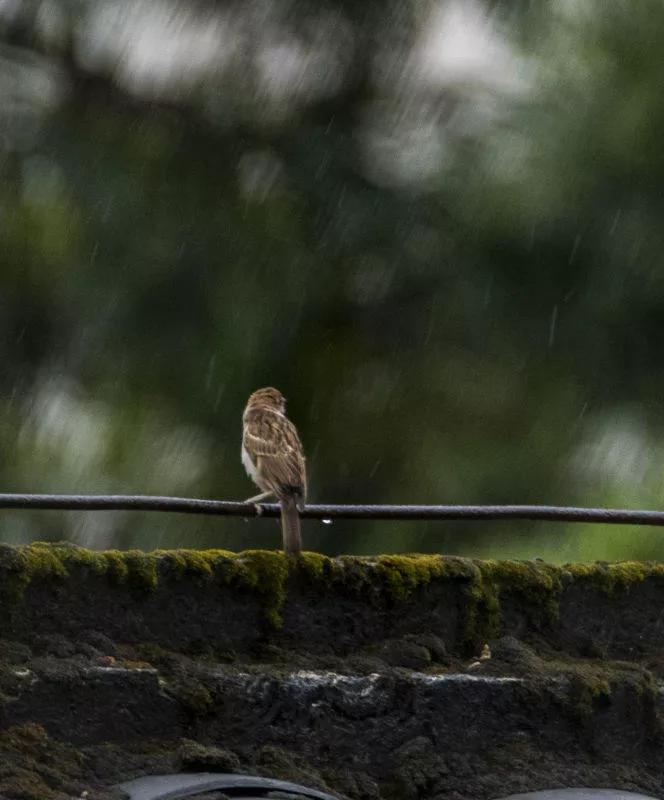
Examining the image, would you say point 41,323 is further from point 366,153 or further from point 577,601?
point 577,601

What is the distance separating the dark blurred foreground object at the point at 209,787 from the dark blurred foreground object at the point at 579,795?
299mm

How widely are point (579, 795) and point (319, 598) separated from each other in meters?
0.41

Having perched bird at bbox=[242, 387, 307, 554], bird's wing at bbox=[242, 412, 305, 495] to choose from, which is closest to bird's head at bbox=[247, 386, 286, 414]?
perched bird at bbox=[242, 387, 307, 554]

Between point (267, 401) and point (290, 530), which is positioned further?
point (267, 401)

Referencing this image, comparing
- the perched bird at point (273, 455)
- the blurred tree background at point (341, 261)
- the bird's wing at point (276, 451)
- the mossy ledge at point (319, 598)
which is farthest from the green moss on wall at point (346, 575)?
the blurred tree background at point (341, 261)

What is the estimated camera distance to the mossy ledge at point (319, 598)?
205cm

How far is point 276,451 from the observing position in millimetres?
4527

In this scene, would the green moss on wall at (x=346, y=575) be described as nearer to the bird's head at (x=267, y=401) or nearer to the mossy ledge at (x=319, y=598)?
the mossy ledge at (x=319, y=598)

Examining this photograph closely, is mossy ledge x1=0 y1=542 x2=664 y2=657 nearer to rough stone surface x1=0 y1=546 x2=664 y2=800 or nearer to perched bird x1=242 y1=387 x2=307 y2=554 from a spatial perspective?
rough stone surface x1=0 y1=546 x2=664 y2=800

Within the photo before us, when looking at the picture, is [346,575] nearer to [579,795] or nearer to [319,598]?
[319,598]

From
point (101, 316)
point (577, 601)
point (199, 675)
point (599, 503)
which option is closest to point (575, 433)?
point (599, 503)

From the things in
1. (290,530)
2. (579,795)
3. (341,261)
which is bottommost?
(341,261)

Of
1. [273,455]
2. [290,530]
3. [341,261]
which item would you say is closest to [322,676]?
[290,530]

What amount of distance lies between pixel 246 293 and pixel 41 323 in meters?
0.91
